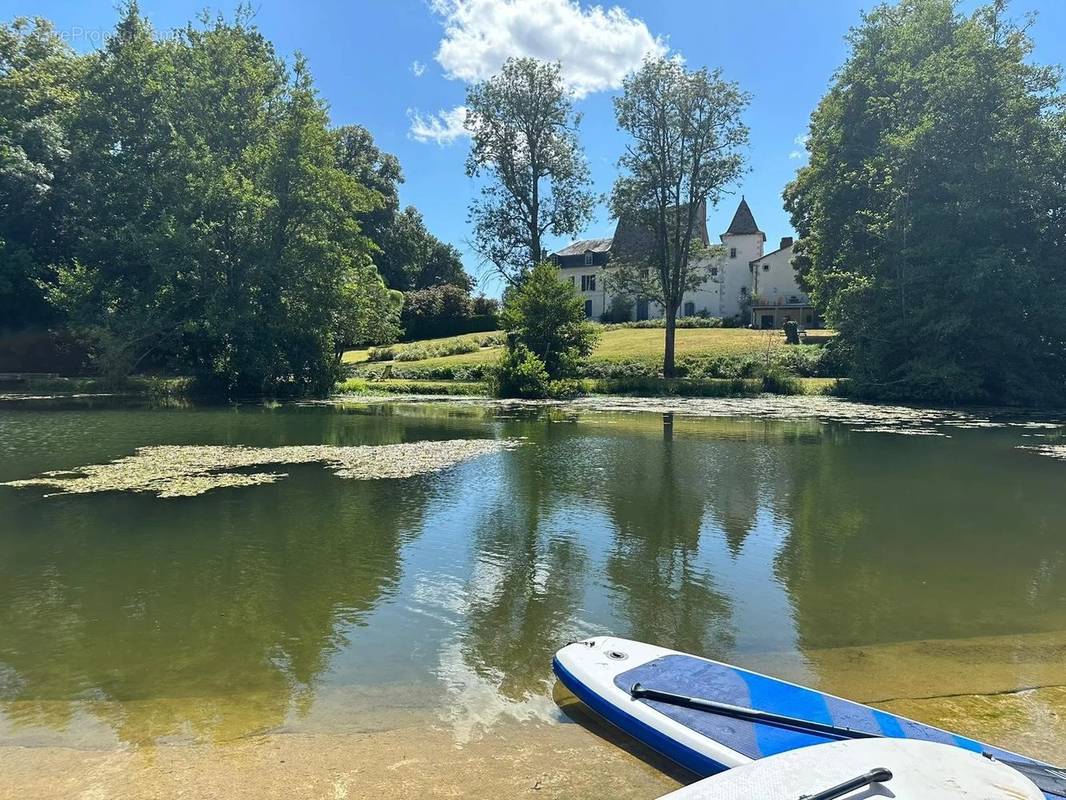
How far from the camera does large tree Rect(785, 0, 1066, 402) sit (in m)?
27.0

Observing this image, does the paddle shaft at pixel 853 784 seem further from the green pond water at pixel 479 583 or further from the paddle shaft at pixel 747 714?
the green pond water at pixel 479 583

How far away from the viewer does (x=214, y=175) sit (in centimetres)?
3069

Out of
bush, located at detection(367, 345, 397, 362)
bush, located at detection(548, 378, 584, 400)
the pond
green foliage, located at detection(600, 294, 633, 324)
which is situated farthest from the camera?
green foliage, located at detection(600, 294, 633, 324)

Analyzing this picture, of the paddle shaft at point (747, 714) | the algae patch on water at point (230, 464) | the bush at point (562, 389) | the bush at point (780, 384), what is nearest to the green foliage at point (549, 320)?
the bush at point (562, 389)

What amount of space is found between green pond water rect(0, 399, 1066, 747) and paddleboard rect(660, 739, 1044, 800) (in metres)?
1.93

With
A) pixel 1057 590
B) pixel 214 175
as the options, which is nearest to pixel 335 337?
pixel 214 175

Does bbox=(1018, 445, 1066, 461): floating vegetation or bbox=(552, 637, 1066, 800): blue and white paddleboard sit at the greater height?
bbox=(552, 637, 1066, 800): blue and white paddleboard

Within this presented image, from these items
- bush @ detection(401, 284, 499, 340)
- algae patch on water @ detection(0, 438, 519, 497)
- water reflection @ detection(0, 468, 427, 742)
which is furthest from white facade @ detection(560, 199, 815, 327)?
water reflection @ detection(0, 468, 427, 742)

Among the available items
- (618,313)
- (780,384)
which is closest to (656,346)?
(780,384)

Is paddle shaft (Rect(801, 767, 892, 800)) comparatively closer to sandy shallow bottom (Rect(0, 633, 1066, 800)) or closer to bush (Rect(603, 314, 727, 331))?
sandy shallow bottom (Rect(0, 633, 1066, 800))

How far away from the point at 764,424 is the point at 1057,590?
14820 mm

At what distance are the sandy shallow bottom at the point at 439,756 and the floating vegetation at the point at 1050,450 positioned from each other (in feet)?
42.2

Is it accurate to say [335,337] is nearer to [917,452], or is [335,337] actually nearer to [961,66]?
[917,452]

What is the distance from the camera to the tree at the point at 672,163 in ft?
116
